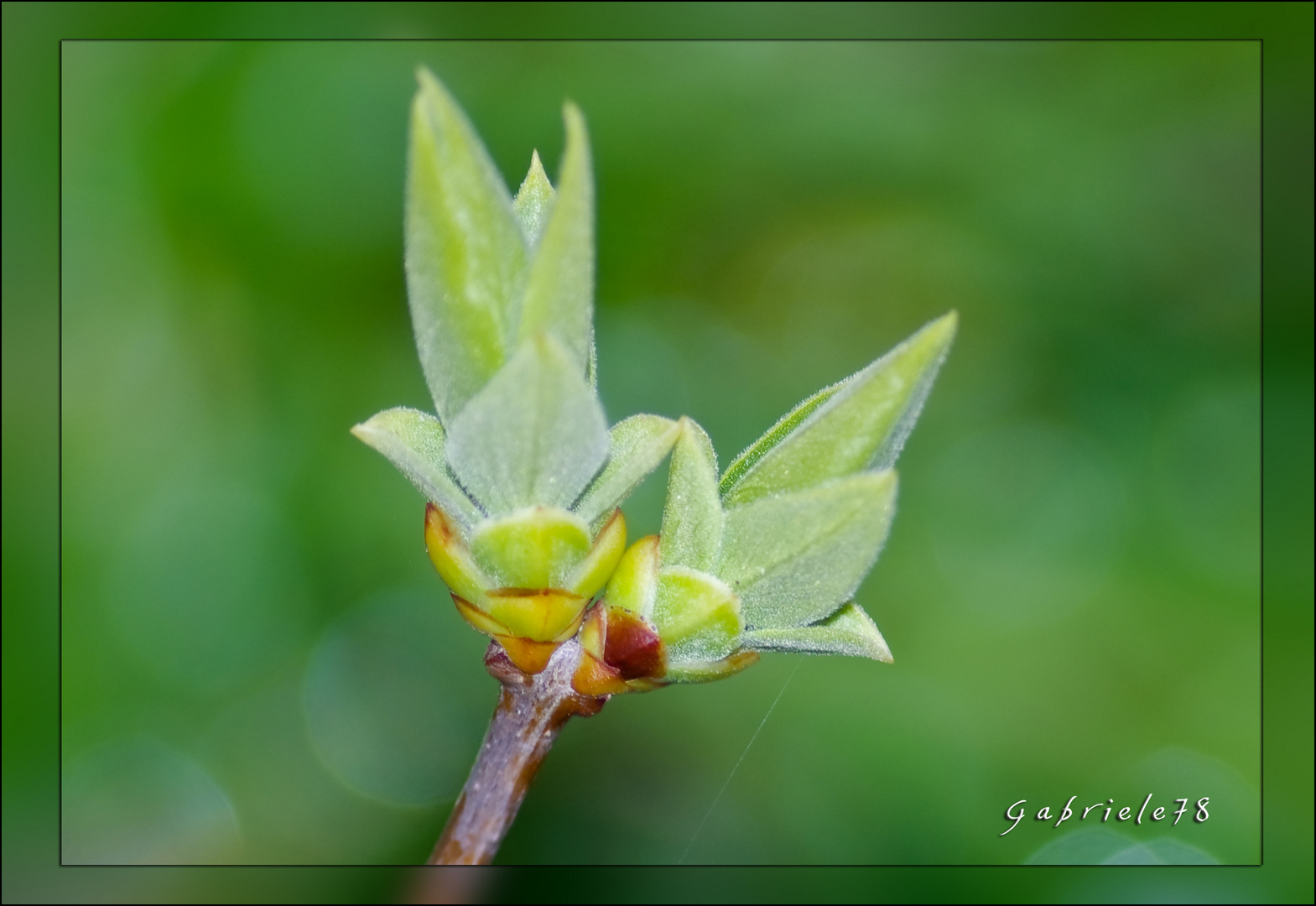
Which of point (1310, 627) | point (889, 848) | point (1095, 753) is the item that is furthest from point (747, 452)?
point (1310, 627)

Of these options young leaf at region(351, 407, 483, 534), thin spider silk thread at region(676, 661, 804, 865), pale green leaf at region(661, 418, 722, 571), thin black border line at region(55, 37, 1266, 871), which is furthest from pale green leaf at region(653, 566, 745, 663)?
thin spider silk thread at region(676, 661, 804, 865)

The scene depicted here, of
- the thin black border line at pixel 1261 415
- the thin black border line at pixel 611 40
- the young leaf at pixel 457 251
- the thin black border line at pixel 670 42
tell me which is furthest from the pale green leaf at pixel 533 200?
the thin black border line at pixel 1261 415

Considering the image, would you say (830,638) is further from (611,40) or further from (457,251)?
(611,40)

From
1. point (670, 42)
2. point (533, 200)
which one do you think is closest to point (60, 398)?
point (670, 42)

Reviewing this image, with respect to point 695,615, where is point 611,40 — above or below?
above

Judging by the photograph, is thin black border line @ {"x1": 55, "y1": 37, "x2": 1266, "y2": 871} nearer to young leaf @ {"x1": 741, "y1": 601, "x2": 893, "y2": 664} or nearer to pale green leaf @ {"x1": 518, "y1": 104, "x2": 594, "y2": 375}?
young leaf @ {"x1": 741, "y1": 601, "x2": 893, "y2": 664}

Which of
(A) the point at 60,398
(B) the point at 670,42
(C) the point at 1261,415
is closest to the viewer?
(A) the point at 60,398
